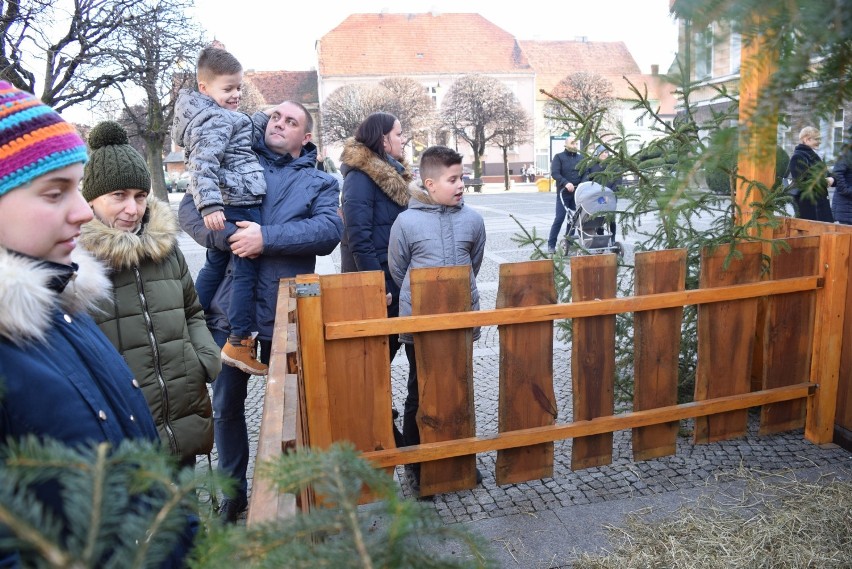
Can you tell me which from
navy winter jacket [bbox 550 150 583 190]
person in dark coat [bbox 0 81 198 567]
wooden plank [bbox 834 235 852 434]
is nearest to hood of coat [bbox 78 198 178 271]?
person in dark coat [bbox 0 81 198 567]

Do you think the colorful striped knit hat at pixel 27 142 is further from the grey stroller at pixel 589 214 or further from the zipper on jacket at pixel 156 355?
the grey stroller at pixel 589 214

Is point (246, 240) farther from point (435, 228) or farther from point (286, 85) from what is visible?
point (286, 85)

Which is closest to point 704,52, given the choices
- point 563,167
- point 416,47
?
point 563,167

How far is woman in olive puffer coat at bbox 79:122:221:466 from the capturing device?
242 centimetres

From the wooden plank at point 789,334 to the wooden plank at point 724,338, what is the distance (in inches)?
5.3

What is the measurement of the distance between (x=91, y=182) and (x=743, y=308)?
3.19 metres

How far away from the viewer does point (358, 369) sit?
9.90 feet

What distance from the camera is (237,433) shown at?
3350 millimetres

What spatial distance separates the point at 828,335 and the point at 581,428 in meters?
1.56

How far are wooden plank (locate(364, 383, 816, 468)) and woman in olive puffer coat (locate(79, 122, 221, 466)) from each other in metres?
0.83

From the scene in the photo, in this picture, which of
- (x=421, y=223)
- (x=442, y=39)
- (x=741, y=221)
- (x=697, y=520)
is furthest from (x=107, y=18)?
(x=442, y=39)

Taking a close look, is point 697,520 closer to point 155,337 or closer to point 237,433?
point 237,433

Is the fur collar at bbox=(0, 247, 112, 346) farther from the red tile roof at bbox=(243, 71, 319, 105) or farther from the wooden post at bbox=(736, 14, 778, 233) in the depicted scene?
the red tile roof at bbox=(243, 71, 319, 105)

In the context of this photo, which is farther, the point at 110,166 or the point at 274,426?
the point at 110,166
